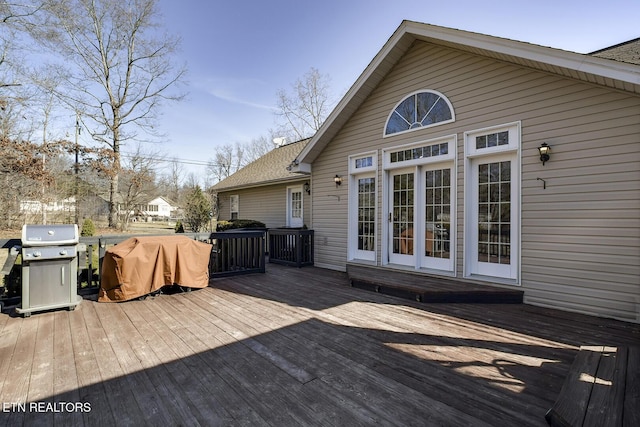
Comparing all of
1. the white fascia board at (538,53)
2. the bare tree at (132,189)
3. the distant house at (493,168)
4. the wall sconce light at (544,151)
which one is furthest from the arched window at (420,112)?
the bare tree at (132,189)

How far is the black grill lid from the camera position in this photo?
3535mm

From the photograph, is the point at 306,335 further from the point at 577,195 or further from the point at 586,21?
the point at 586,21

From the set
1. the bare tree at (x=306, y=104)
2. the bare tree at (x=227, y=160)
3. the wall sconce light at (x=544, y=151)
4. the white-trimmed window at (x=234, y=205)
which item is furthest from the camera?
the bare tree at (x=227, y=160)

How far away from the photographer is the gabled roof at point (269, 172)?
372 inches

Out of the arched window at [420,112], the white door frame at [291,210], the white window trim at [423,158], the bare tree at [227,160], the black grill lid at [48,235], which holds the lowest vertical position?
the black grill lid at [48,235]

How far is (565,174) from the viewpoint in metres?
4.00

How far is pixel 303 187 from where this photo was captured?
8.77 meters

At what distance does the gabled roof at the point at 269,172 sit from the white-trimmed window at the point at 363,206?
224cm

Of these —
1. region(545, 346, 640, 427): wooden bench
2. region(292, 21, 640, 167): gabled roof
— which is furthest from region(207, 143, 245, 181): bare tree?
region(545, 346, 640, 427): wooden bench

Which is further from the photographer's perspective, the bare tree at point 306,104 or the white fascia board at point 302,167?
the bare tree at point 306,104

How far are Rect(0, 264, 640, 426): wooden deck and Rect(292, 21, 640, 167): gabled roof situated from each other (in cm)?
288

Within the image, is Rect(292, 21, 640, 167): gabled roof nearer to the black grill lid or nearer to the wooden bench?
the wooden bench

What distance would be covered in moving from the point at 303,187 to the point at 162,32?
14.3 m

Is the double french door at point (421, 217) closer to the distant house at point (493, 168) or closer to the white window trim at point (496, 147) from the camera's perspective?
the distant house at point (493, 168)
